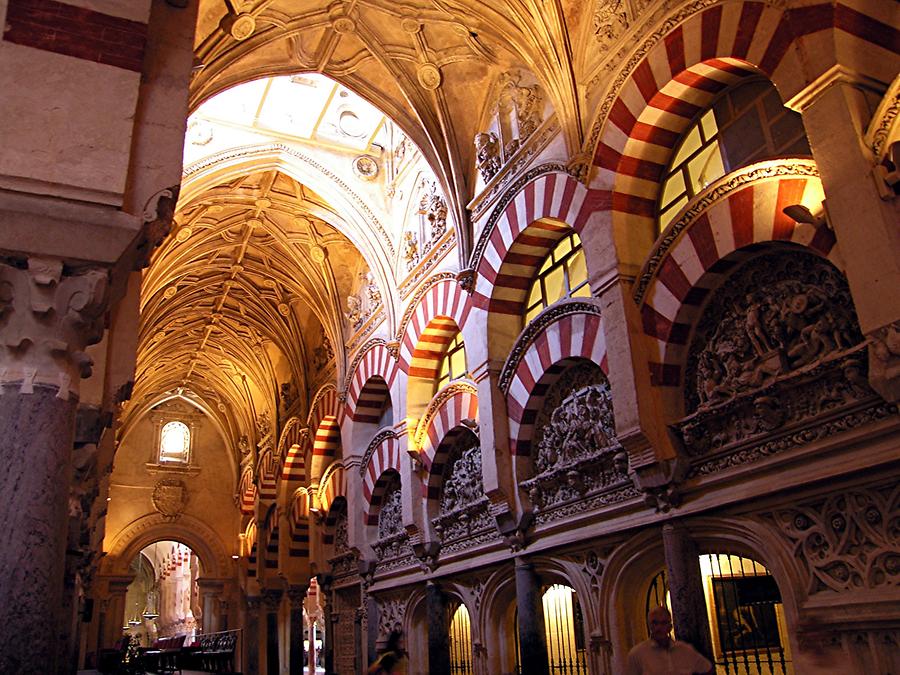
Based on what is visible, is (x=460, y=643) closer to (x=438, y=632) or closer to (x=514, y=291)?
(x=438, y=632)

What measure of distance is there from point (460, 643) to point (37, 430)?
6.71 meters

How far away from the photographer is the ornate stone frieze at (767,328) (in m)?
4.41

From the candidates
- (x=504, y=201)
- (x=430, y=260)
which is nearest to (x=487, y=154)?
(x=504, y=201)

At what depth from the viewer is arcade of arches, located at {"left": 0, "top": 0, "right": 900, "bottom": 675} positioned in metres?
3.15

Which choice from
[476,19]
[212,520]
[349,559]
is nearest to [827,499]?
[476,19]

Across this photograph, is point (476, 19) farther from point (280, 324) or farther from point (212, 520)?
point (212, 520)

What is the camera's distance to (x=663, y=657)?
3.80 metres

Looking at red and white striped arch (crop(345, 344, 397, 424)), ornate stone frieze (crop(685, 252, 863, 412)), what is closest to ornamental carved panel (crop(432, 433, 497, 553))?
red and white striped arch (crop(345, 344, 397, 424))

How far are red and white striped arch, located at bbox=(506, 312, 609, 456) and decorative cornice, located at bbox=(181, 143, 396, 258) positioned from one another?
12.7 feet

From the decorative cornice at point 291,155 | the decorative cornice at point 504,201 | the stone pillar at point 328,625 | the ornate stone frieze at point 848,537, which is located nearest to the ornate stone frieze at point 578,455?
the ornate stone frieze at point 848,537

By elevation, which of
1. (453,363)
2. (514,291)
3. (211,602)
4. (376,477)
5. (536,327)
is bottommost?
(211,602)

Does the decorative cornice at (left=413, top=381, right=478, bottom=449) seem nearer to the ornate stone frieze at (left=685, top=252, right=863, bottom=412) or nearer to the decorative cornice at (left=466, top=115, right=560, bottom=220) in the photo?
the decorative cornice at (left=466, top=115, right=560, bottom=220)

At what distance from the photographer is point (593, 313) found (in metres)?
6.36

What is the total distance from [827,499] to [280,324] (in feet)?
37.7
